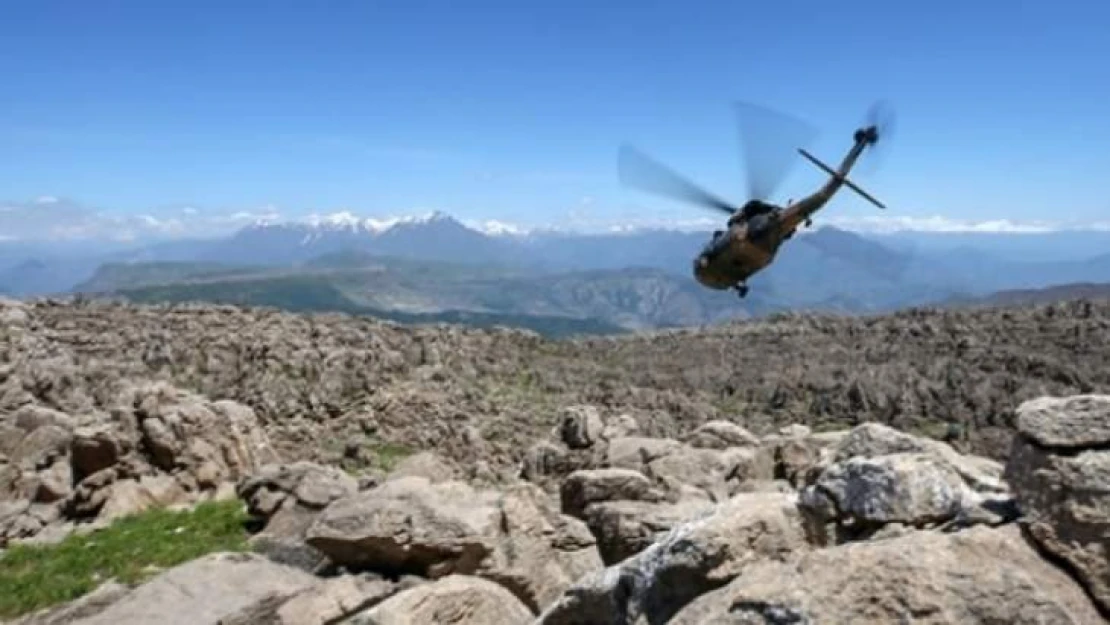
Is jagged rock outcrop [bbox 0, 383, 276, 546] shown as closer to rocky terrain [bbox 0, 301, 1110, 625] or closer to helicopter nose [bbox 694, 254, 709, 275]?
rocky terrain [bbox 0, 301, 1110, 625]

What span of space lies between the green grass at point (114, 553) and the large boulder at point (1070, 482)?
759 inches

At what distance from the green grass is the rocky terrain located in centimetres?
130

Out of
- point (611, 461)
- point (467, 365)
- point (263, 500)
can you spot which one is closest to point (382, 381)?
point (467, 365)

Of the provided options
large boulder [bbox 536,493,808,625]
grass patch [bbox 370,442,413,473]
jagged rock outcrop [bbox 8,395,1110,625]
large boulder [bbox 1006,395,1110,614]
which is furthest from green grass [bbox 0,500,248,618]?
large boulder [bbox 1006,395,1110,614]

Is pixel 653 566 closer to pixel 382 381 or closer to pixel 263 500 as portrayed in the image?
pixel 263 500

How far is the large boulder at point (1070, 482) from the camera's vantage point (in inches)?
412

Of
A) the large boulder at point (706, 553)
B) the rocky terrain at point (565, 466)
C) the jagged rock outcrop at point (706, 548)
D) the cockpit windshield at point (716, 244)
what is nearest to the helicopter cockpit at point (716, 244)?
the cockpit windshield at point (716, 244)

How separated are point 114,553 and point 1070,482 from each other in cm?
2305

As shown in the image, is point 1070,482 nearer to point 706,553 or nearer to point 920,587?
point 920,587

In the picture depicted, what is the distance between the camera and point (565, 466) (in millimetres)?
39438

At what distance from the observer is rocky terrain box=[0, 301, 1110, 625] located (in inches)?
426

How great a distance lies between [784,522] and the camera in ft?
41.1

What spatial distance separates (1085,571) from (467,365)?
54503 mm

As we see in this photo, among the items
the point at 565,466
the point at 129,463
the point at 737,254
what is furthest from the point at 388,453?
the point at 737,254
